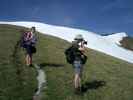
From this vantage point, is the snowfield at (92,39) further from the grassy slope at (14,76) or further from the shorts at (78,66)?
the shorts at (78,66)

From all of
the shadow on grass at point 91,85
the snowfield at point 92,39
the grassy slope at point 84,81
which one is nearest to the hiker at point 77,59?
the grassy slope at point 84,81

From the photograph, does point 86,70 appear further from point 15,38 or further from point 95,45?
point 95,45

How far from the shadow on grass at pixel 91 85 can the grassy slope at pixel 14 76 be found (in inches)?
136

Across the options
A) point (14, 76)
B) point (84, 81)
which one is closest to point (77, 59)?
point (84, 81)

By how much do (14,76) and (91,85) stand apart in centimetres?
583

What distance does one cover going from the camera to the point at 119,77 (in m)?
34.4

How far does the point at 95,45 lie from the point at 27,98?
47428mm

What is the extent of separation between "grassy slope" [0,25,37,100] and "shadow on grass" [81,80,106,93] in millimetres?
3461

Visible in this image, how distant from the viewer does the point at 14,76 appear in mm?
30031

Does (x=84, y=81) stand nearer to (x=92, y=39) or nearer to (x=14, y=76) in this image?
(x=14, y=76)

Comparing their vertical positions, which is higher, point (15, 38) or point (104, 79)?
point (15, 38)

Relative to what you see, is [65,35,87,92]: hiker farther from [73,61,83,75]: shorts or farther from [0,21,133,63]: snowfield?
[0,21,133,63]: snowfield

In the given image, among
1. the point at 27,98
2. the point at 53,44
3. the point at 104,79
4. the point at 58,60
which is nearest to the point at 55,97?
the point at 27,98

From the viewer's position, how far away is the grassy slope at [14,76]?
991 inches
